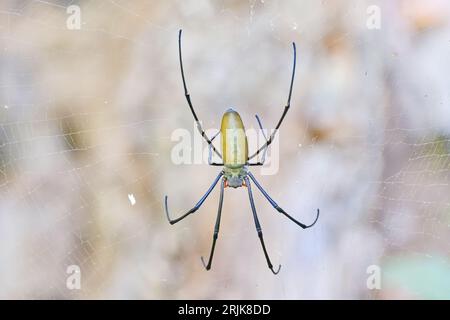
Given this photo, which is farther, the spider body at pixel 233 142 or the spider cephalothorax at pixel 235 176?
the spider cephalothorax at pixel 235 176

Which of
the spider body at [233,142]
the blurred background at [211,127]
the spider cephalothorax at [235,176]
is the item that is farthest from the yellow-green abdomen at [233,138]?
the blurred background at [211,127]

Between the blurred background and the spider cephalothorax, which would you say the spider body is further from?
the blurred background

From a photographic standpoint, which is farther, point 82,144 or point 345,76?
point 345,76

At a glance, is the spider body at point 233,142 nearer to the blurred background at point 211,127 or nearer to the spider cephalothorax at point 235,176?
the spider cephalothorax at point 235,176

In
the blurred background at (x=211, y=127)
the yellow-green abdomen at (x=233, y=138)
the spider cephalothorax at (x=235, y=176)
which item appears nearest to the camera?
the yellow-green abdomen at (x=233, y=138)

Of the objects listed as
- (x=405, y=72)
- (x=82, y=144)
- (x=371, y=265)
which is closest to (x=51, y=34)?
(x=82, y=144)

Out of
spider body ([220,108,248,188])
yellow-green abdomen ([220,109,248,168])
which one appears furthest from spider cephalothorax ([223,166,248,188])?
yellow-green abdomen ([220,109,248,168])

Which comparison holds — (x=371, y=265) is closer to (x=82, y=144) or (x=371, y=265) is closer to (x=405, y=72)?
(x=405, y=72)

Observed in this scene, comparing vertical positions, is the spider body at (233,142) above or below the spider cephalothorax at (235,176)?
above
